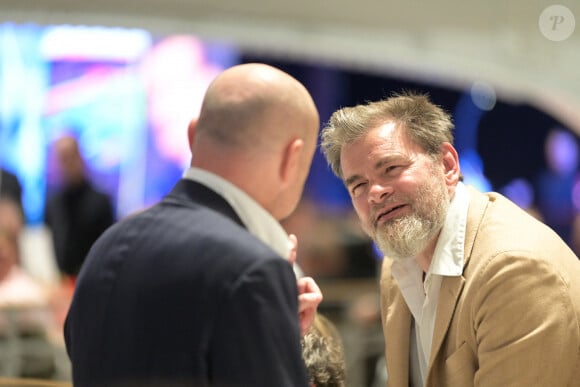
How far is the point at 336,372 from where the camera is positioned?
2.03 m

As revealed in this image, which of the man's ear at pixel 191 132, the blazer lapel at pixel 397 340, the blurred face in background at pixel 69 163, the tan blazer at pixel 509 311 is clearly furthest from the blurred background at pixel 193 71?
the man's ear at pixel 191 132

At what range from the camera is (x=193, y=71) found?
7.60 metres

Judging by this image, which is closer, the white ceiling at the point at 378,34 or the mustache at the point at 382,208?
the mustache at the point at 382,208

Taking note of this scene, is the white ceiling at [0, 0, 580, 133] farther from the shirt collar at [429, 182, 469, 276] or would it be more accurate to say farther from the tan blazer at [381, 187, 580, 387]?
the tan blazer at [381, 187, 580, 387]

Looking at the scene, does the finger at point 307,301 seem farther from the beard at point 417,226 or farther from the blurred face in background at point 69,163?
the blurred face in background at point 69,163

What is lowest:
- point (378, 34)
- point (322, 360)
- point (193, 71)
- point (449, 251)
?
point (193, 71)

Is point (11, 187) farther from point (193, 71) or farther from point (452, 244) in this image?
point (452, 244)

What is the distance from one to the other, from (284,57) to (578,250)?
3.27 metres

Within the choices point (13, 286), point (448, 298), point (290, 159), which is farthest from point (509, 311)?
point (13, 286)

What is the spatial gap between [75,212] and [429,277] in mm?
3846

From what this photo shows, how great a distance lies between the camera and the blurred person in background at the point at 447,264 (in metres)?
1.83

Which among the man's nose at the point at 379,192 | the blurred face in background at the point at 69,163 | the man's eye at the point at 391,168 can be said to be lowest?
the blurred face in background at the point at 69,163

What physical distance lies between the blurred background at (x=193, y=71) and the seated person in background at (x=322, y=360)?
4298 millimetres

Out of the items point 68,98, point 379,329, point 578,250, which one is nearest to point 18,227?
point 68,98
